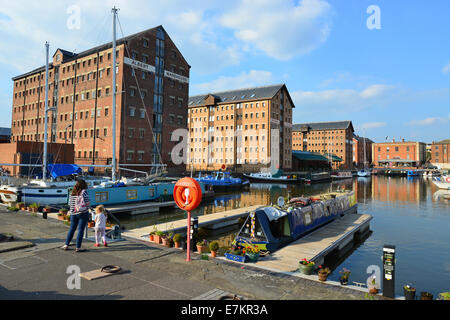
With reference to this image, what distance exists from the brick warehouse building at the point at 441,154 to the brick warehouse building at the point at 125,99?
141m

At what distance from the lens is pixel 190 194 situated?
1002 centimetres

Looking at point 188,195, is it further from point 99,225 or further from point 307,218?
point 307,218

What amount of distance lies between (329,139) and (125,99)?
11202cm

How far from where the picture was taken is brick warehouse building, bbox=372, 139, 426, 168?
478 feet

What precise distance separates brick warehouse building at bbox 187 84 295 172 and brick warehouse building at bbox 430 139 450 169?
98034 mm

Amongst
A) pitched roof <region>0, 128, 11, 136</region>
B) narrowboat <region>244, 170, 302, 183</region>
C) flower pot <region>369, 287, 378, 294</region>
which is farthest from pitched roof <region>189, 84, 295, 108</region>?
flower pot <region>369, 287, 378, 294</region>

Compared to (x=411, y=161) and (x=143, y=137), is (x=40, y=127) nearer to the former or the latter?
(x=143, y=137)

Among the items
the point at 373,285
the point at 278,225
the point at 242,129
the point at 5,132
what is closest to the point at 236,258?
the point at 373,285

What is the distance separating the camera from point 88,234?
538 inches

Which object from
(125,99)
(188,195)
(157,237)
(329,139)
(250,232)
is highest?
(329,139)

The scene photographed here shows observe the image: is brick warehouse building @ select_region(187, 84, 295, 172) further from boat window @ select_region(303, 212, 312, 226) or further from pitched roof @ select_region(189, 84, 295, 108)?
boat window @ select_region(303, 212, 312, 226)

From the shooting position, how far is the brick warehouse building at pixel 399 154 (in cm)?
14562

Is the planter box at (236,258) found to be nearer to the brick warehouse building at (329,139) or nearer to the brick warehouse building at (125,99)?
the brick warehouse building at (125,99)
